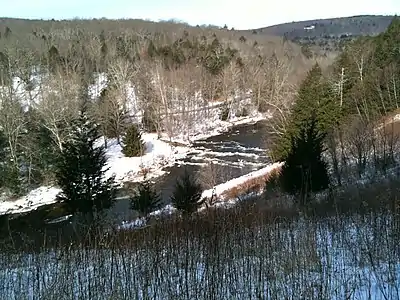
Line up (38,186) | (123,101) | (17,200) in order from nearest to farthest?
(17,200) → (38,186) → (123,101)

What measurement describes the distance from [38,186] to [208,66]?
45228 mm

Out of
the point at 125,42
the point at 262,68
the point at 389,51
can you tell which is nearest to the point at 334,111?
the point at 389,51

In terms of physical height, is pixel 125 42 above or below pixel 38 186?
above

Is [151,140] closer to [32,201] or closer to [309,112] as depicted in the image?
[32,201]

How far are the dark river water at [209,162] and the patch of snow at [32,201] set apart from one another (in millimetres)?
1261

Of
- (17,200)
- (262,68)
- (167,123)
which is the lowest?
(17,200)

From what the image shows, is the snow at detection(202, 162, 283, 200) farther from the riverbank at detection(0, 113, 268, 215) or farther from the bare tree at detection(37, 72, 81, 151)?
Answer: the bare tree at detection(37, 72, 81, 151)

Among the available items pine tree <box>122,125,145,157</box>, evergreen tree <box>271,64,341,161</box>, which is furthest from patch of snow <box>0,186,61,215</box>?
evergreen tree <box>271,64,341,161</box>

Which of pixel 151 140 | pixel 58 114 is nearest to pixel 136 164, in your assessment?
pixel 58 114

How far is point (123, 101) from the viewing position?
2189 inches

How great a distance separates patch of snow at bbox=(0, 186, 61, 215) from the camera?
107 feet

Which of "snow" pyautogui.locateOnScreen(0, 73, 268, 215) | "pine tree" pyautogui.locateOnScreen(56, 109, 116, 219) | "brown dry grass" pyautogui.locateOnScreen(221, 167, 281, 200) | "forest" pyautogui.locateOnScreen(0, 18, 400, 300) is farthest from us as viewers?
"snow" pyautogui.locateOnScreen(0, 73, 268, 215)

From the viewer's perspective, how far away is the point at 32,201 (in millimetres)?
33844

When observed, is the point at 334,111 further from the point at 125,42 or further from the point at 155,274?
the point at 125,42
